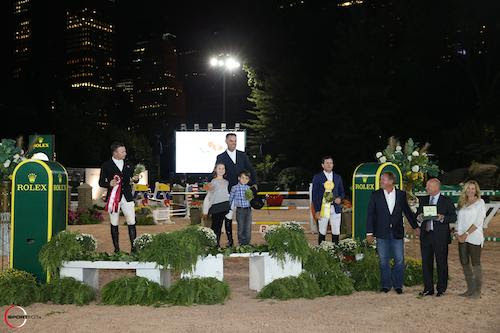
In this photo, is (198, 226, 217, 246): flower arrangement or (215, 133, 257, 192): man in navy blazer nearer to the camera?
(198, 226, 217, 246): flower arrangement

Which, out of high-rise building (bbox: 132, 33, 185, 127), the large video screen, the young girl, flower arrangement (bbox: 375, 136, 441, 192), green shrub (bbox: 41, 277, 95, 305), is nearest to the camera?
green shrub (bbox: 41, 277, 95, 305)

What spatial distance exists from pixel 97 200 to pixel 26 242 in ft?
66.9

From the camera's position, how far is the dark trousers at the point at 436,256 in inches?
322

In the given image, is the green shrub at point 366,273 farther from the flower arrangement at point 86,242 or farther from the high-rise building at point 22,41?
the high-rise building at point 22,41

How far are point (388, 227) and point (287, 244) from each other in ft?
4.48

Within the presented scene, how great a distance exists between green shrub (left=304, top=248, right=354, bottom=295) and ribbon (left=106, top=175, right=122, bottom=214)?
112 inches

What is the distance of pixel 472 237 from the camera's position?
808 centimetres

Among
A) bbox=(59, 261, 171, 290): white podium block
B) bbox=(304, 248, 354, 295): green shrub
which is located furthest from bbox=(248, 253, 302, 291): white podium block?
bbox=(59, 261, 171, 290): white podium block

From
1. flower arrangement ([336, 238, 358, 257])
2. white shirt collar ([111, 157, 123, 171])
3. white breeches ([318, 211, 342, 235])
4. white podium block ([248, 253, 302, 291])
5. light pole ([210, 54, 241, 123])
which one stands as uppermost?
light pole ([210, 54, 241, 123])

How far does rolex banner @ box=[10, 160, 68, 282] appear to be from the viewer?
8289mm

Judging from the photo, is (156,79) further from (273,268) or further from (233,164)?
(273,268)

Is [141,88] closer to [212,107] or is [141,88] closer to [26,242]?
[212,107]

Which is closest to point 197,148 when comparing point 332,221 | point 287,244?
point 332,221

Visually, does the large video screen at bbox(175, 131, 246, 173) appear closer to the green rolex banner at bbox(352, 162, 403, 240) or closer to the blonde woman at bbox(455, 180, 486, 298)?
the green rolex banner at bbox(352, 162, 403, 240)
